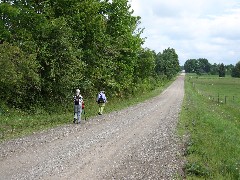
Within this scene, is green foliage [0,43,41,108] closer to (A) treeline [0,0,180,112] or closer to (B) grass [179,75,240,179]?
(A) treeline [0,0,180,112]

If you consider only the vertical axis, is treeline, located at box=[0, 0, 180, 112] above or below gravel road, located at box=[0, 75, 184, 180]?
above

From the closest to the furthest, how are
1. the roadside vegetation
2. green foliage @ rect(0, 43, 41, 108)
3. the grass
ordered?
the grass
green foliage @ rect(0, 43, 41, 108)
the roadside vegetation

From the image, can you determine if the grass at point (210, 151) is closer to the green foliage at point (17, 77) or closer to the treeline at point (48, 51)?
the treeline at point (48, 51)

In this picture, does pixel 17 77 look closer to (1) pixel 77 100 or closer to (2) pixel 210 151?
(1) pixel 77 100

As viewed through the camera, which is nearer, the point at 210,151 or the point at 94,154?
Result: the point at 94,154

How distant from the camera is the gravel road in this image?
1134 cm

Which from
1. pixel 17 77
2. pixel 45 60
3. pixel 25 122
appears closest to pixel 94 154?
pixel 25 122

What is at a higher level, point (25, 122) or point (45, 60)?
point (45, 60)

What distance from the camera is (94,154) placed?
13961 millimetres

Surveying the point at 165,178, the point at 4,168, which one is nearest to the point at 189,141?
the point at 165,178

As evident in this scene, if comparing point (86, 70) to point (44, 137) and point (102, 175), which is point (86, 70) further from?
point (102, 175)

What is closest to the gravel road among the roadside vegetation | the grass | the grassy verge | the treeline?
the grass

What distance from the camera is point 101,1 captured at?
40281mm

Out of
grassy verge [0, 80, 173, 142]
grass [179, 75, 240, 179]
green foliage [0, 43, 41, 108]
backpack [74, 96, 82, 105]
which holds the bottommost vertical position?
grass [179, 75, 240, 179]
